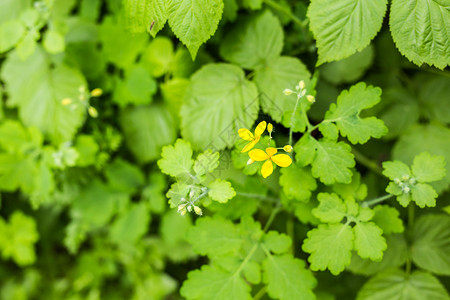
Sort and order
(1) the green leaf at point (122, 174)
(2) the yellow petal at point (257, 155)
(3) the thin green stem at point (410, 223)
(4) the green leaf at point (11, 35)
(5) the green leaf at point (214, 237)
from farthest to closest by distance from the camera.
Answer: (1) the green leaf at point (122, 174)
(4) the green leaf at point (11, 35)
(3) the thin green stem at point (410, 223)
(5) the green leaf at point (214, 237)
(2) the yellow petal at point (257, 155)

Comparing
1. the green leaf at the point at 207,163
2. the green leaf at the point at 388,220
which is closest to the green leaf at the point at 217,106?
the green leaf at the point at 207,163

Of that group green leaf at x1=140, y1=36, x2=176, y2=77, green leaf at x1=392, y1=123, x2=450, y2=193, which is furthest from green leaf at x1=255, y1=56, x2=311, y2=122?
green leaf at x1=392, y1=123, x2=450, y2=193

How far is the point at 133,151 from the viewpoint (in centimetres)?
157

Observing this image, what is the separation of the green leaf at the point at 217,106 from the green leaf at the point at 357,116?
29 cm

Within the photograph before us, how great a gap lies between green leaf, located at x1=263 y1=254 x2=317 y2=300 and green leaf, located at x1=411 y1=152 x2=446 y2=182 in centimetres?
44

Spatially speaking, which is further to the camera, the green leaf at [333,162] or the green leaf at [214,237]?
the green leaf at [214,237]

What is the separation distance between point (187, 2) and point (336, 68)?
2.48 feet

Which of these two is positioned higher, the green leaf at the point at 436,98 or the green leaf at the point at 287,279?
the green leaf at the point at 436,98

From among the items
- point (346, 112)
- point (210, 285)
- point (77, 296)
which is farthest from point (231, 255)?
point (77, 296)

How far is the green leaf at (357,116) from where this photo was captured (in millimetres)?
930

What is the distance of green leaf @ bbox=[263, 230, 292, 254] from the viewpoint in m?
1.06

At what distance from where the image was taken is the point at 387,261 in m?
1.19

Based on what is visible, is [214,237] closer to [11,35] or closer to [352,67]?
[352,67]

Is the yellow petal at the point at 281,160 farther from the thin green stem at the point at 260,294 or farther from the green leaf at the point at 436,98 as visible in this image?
Result: the green leaf at the point at 436,98
